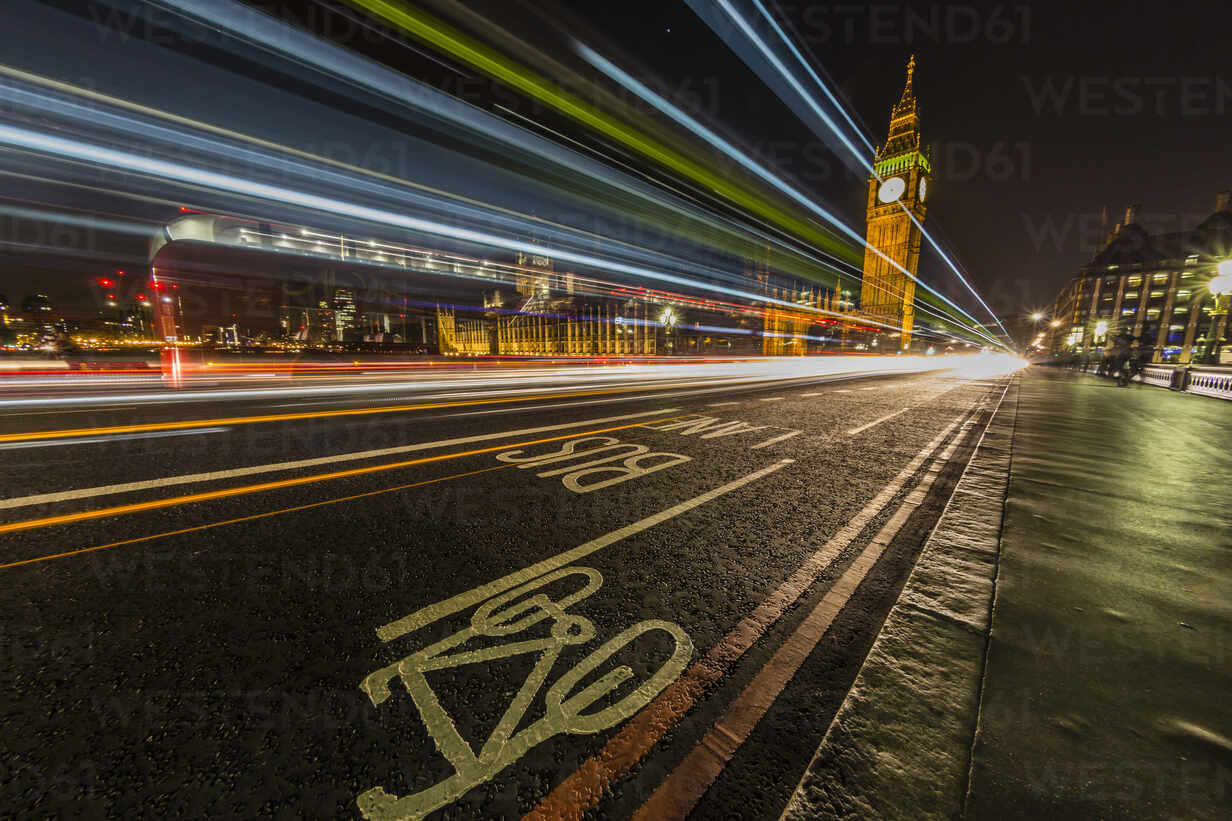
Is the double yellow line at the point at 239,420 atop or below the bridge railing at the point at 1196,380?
below

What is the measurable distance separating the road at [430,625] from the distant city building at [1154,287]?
72.2 m

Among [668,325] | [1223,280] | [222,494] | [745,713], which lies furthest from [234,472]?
[668,325]

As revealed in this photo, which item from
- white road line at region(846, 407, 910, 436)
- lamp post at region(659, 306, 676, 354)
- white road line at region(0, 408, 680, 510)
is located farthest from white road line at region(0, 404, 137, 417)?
lamp post at region(659, 306, 676, 354)

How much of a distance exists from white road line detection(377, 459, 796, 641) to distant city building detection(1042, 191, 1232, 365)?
237ft

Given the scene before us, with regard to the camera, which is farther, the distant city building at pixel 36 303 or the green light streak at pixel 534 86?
the distant city building at pixel 36 303

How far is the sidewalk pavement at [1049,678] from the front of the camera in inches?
52.7

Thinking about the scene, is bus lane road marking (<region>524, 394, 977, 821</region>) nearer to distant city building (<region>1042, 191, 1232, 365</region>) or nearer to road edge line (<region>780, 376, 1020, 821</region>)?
road edge line (<region>780, 376, 1020, 821</region>)

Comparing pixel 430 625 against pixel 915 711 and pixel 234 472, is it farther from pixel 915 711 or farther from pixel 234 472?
pixel 234 472

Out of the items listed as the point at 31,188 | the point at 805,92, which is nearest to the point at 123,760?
the point at 31,188

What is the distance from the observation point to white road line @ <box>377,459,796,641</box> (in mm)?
2037

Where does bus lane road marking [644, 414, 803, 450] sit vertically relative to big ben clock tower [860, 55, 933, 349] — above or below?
below

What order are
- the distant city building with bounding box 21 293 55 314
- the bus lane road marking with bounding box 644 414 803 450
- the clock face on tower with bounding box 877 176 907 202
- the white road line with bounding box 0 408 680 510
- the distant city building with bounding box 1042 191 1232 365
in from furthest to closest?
1. the clock face on tower with bounding box 877 176 907 202
2. the distant city building with bounding box 1042 191 1232 365
3. the distant city building with bounding box 21 293 55 314
4. the bus lane road marking with bounding box 644 414 803 450
5. the white road line with bounding box 0 408 680 510

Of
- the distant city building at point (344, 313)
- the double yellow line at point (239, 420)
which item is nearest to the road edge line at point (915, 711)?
the double yellow line at point (239, 420)

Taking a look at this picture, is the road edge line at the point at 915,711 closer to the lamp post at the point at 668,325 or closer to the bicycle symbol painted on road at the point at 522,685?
the bicycle symbol painted on road at the point at 522,685
